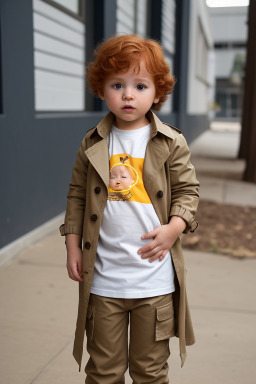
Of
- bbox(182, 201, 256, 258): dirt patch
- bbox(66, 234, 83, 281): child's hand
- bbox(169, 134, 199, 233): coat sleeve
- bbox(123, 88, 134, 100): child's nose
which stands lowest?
bbox(182, 201, 256, 258): dirt patch

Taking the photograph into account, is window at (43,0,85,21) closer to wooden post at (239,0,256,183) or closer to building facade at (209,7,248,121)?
wooden post at (239,0,256,183)

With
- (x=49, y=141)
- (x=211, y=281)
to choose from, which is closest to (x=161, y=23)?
(x=49, y=141)

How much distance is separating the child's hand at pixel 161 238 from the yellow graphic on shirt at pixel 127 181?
123mm

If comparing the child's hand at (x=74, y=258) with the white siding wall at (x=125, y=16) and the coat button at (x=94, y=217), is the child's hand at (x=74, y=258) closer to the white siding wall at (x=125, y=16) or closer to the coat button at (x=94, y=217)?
the coat button at (x=94, y=217)

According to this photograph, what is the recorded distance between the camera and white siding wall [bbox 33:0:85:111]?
575 cm

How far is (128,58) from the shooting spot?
1845 mm

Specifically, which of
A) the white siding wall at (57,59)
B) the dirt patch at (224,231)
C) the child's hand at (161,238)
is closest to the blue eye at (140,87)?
the child's hand at (161,238)

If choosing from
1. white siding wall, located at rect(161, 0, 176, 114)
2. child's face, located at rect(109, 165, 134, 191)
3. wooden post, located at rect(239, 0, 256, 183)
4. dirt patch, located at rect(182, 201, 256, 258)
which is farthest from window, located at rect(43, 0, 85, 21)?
white siding wall, located at rect(161, 0, 176, 114)

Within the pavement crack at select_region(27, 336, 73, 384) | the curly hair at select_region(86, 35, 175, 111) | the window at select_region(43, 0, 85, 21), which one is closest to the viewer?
the curly hair at select_region(86, 35, 175, 111)

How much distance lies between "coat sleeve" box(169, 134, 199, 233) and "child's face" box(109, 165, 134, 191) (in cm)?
18

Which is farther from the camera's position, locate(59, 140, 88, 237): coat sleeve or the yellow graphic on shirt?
locate(59, 140, 88, 237): coat sleeve

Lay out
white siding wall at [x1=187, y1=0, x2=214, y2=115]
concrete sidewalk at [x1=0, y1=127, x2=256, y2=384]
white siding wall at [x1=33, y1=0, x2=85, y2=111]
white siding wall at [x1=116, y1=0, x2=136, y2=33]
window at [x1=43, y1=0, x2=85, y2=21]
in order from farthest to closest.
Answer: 1. white siding wall at [x1=187, y1=0, x2=214, y2=115]
2. white siding wall at [x1=116, y1=0, x2=136, y2=33]
3. window at [x1=43, y1=0, x2=85, y2=21]
4. white siding wall at [x1=33, y1=0, x2=85, y2=111]
5. concrete sidewalk at [x1=0, y1=127, x2=256, y2=384]

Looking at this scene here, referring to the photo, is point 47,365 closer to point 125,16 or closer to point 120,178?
point 120,178

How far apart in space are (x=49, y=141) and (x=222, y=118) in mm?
51794
